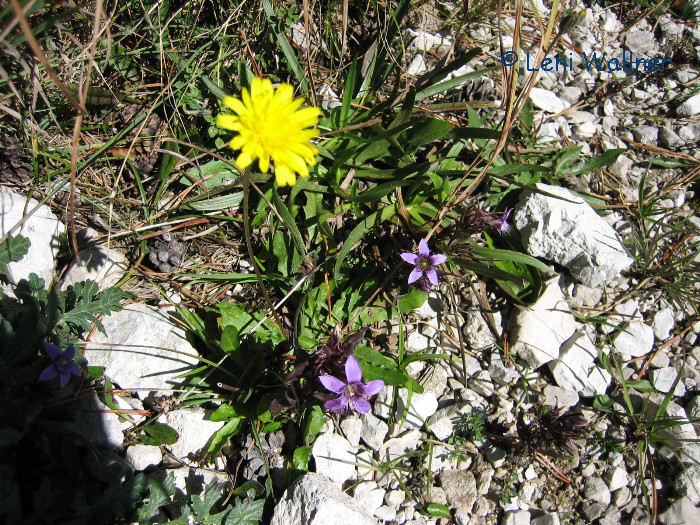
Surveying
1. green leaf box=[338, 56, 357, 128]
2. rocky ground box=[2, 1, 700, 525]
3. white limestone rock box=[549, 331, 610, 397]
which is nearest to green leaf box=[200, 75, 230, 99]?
green leaf box=[338, 56, 357, 128]

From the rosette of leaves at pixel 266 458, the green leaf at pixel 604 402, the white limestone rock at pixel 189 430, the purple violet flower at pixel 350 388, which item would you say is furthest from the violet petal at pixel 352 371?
the green leaf at pixel 604 402

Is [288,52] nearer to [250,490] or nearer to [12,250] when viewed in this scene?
[12,250]

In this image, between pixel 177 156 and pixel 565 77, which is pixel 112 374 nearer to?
pixel 177 156

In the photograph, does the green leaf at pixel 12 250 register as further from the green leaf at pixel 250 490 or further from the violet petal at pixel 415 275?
the violet petal at pixel 415 275

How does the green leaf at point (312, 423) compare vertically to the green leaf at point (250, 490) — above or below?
above

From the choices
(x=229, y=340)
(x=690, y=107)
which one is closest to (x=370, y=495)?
(x=229, y=340)

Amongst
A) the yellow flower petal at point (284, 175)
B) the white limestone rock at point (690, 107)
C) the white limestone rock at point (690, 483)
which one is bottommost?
the white limestone rock at point (690, 483)

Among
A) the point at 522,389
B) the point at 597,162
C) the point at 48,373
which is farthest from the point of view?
the point at 597,162
